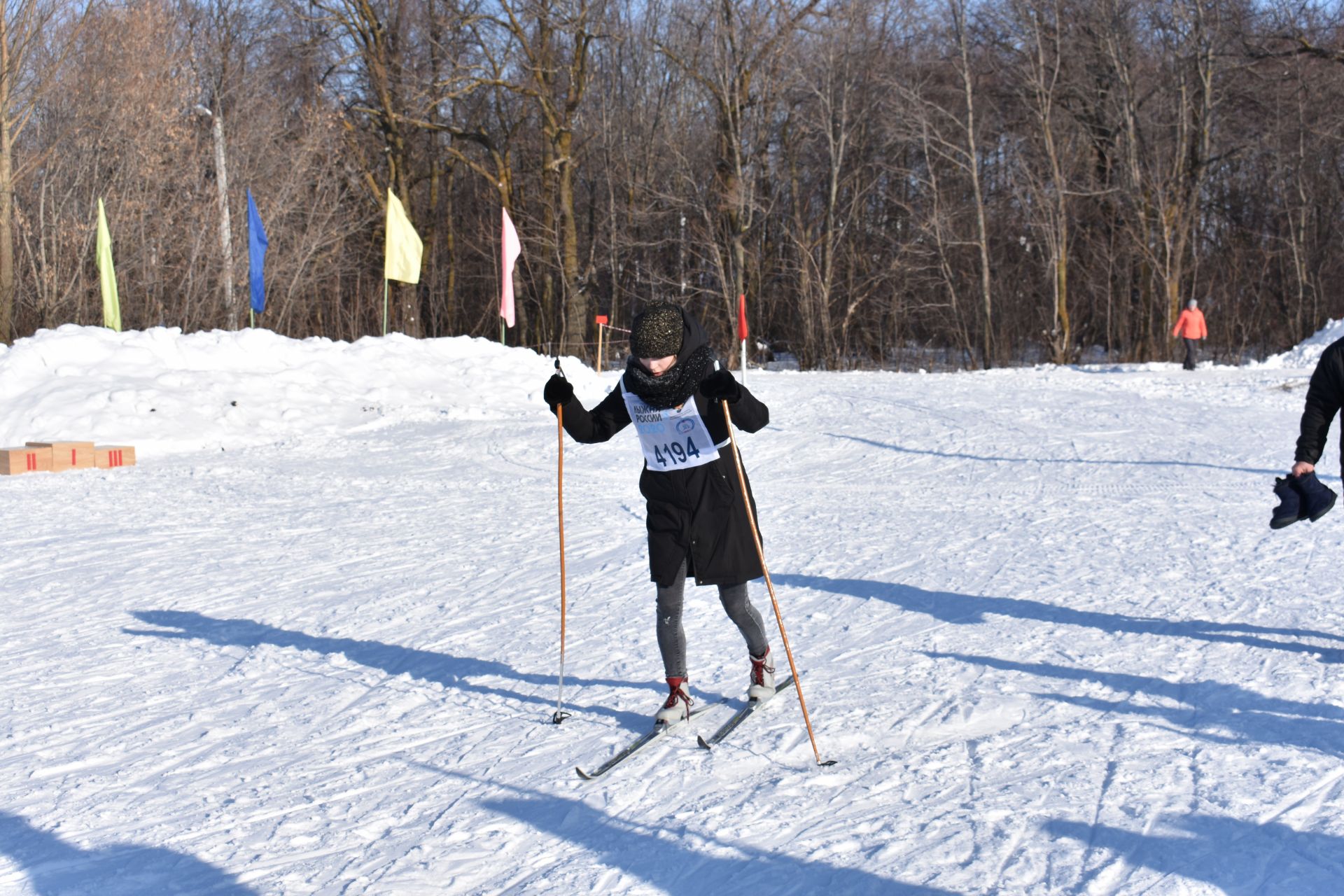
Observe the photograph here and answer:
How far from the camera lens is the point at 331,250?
1169 inches

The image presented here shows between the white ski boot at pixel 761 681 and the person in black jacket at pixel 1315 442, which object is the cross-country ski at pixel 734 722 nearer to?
the white ski boot at pixel 761 681

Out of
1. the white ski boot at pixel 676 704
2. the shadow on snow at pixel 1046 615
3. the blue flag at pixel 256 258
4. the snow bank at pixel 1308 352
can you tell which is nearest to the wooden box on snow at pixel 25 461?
the blue flag at pixel 256 258

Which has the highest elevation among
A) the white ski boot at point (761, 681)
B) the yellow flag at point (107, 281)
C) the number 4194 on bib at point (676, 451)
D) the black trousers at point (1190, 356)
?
the yellow flag at point (107, 281)

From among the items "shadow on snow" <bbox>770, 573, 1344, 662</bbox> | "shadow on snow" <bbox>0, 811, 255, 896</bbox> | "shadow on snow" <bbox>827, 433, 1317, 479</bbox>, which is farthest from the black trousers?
"shadow on snow" <bbox>0, 811, 255, 896</bbox>

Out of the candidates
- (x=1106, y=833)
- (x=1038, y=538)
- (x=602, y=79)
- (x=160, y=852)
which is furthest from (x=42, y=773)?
(x=602, y=79)

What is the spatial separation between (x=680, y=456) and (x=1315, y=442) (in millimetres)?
2948

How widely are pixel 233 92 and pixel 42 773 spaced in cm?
2721

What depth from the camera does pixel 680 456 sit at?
461cm

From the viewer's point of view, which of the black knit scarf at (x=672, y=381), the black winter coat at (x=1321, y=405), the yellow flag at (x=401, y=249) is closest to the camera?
the black knit scarf at (x=672, y=381)

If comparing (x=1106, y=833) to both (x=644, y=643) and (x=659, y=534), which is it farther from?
(x=644, y=643)

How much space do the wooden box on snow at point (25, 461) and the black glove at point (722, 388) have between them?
11.4m

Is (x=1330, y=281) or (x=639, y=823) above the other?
(x=1330, y=281)

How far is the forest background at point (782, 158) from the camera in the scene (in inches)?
1059

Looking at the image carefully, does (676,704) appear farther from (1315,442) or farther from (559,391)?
(1315,442)
